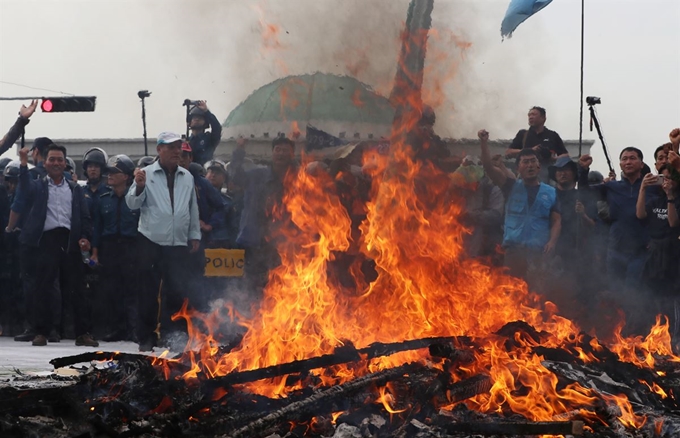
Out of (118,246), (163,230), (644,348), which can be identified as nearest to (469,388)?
(644,348)

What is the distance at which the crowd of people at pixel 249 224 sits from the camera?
34.3ft

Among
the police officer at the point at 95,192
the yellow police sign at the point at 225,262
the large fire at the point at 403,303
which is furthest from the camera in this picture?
the police officer at the point at 95,192

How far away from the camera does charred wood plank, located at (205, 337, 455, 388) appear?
20.5 feet

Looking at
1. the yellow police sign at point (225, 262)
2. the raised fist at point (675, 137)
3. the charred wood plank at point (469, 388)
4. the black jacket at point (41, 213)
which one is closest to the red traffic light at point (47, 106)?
the black jacket at point (41, 213)

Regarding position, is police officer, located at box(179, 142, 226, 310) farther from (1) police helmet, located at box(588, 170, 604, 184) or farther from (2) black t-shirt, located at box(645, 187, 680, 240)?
(1) police helmet, located at box(588, 170, 604, 184)

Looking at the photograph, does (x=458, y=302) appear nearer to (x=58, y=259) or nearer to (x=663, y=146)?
(x=663, y=146)

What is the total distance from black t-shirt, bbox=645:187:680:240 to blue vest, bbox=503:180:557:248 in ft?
3.41

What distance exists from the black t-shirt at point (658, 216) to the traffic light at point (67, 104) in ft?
31.3

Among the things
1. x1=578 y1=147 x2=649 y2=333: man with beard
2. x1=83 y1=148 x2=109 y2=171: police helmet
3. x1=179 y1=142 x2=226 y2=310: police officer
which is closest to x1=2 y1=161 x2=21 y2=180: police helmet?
x1=83 y1=148 x2=109 y2=171: police helmet

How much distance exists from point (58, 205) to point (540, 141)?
5961 millimetres

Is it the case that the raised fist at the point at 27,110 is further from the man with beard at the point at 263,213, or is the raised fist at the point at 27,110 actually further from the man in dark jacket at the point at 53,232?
the man with beard at the point at 263,213

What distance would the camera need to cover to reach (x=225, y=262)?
38.4 ft

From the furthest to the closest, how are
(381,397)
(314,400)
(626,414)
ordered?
(626,414) < (381,397) < (314,400)

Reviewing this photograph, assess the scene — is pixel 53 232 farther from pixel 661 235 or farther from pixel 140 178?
pixel 661 235
